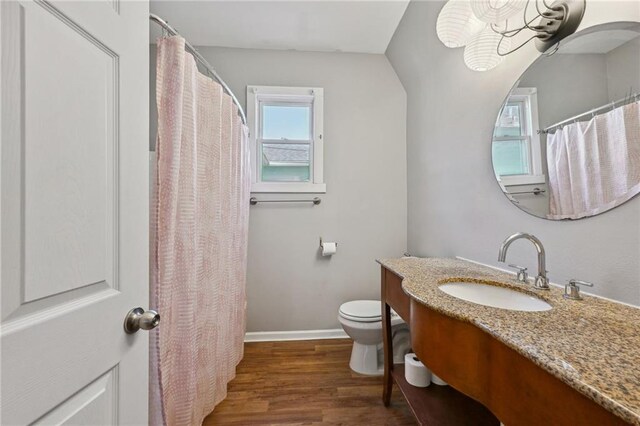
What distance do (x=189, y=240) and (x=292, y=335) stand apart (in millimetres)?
1517

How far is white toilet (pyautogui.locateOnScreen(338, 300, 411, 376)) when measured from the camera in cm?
165

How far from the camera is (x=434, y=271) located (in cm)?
121

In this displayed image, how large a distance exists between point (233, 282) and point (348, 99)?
5.79 ft

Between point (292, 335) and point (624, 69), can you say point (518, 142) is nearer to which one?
point (624, 69)

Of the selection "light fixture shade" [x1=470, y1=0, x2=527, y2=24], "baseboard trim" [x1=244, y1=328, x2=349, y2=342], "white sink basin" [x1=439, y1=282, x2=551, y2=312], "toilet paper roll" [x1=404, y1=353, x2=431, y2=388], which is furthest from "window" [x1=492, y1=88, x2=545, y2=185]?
"baseboard trim" [x1=244, y1=328, x2=349, y2=342]

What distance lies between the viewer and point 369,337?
168 cm

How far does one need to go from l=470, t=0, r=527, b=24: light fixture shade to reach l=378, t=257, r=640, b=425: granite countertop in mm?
1046

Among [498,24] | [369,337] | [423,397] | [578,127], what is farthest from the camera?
[369,337]

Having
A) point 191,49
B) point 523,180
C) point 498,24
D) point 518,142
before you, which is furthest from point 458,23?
point 191,49

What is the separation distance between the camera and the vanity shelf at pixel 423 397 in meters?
1.14

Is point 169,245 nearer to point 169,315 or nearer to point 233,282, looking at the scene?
point 169,315

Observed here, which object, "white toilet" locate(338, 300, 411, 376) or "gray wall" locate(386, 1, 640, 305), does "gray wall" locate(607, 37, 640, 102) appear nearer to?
"gray wall" locate(386, 1, 640, 305)

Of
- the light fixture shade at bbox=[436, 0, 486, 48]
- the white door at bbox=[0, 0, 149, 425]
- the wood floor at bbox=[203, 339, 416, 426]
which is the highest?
the light fixture shade at bbox=[436, 0, 486, 48]

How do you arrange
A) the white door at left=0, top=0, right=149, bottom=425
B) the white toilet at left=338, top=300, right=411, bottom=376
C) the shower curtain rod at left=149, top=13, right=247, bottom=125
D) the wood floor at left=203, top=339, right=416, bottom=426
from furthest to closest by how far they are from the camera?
the white toilet at left=338, top=300, right=411, bottom=376, the wood floor at left=203, top=339, right=416, bottom=426, the shower curtain rod at left=149, top=13, right=247, bottom=125, the white door at left=0, top=0, right=149, bottom=425
